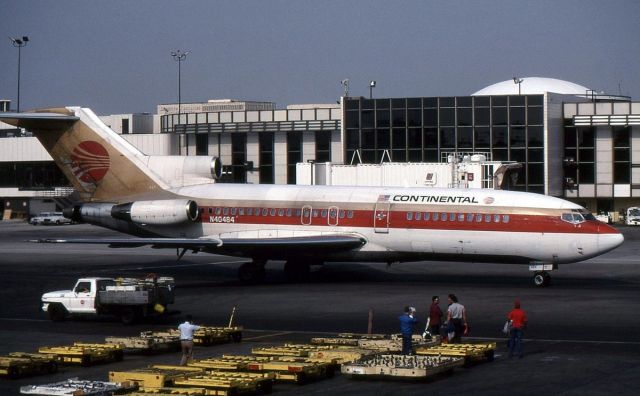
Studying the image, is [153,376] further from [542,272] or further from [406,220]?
[542,272]

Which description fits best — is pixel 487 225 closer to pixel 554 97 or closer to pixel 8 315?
pixel 8 315

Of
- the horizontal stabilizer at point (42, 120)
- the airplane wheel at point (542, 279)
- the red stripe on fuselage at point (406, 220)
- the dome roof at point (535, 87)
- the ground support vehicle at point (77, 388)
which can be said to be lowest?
the ground support vehicle at point (77, 388)

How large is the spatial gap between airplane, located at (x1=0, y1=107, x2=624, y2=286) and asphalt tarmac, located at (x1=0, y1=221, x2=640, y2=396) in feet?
5.48

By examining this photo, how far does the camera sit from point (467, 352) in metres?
26.2

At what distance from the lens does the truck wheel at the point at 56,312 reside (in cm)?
3541

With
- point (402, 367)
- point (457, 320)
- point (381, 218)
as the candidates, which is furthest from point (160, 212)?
point (402, 367)

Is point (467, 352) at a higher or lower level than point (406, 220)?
lower

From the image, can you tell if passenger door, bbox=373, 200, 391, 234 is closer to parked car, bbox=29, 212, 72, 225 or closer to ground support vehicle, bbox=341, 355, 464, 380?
ground support vehicle, bbox=341, 355, 464, 380

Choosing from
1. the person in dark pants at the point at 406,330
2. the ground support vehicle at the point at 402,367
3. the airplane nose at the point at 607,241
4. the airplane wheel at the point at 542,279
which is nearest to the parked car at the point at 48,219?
the airplane wheel at the point at 542,279

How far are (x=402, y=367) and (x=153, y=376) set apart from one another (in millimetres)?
5703

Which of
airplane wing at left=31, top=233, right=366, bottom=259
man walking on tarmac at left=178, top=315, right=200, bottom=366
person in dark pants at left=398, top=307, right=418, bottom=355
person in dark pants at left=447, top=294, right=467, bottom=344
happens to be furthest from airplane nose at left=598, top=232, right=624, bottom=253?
man walking on tarmac at left=178, top=315, right=200, bottom=366

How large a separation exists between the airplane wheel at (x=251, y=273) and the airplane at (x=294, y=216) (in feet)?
0.15

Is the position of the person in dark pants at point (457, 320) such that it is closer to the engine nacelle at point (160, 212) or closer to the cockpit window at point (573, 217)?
the cockpit window at point (573, 217)

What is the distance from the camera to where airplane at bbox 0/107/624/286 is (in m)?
43.3
